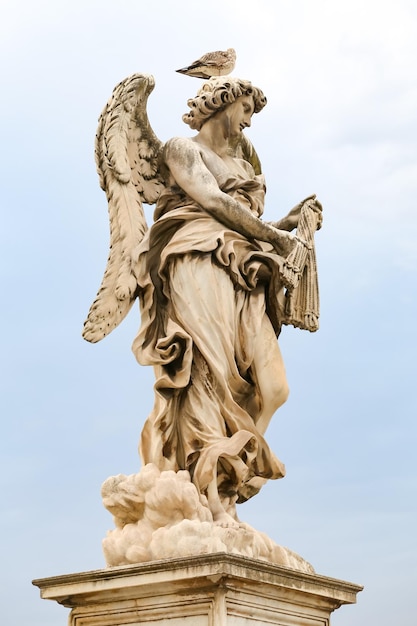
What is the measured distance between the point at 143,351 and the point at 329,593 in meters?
1.94

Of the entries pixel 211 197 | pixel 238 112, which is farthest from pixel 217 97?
pixel 211 197

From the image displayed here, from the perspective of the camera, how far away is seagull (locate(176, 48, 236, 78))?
8.95m

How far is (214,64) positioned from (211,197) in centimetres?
131

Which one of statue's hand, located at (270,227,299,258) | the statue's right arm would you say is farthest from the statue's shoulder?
statue's hand, located at (270,227,299,258)

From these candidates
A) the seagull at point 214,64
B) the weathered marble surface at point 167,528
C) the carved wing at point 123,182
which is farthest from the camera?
the seagull at point 214,64

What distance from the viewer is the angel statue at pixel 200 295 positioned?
760 centimetres

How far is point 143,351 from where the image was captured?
7984 mm

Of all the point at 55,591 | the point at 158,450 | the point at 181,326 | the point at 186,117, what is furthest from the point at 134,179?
the point at 55,591

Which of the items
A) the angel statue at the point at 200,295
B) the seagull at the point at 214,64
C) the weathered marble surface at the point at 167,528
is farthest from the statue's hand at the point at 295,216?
the weathered marble surface at the point at 167,528

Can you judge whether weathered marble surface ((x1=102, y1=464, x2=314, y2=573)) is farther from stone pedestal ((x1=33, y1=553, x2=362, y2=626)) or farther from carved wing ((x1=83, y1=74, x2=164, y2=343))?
carved wing ((x1=83, y1=74, x2=164, y2=343))

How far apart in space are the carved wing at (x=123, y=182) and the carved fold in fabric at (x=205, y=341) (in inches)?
6.2

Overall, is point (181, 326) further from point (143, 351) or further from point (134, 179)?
point (134, 179)

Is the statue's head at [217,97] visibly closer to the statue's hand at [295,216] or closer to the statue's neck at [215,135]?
the statue's neck at [215,135]

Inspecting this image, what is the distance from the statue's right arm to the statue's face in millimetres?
361
